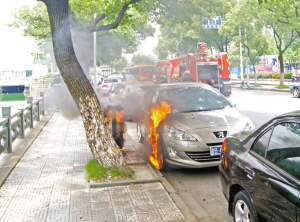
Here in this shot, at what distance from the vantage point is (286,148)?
2783mm

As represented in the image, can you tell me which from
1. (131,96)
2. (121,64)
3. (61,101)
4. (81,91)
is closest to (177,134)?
(81,91)

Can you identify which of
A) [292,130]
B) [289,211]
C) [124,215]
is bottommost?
[124,215]

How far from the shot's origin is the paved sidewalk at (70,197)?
13.0 feet

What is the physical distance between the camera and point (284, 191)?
2.46 m

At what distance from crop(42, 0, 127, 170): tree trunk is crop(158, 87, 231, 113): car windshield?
1.59 metres

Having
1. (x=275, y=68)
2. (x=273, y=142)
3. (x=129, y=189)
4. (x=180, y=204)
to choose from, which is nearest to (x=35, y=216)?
(x=129, y=189)

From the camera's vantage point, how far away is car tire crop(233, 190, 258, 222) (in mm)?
2914

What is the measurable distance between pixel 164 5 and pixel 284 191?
9460 mm

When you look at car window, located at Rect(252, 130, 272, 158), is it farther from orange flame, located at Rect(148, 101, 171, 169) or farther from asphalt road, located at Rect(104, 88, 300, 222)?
orange flame, located at Rect(148, 101, 171, 169)

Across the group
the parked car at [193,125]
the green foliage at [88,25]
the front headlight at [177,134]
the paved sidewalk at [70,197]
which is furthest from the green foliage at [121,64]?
the front headlight at [177,134]

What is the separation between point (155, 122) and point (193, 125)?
0.87 metres

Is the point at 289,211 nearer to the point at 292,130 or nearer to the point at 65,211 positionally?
the point at 292,130

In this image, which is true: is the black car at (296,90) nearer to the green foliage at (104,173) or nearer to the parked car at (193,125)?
the parked car at (193,125)

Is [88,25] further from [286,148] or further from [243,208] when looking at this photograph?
[286,148]
